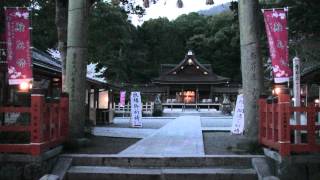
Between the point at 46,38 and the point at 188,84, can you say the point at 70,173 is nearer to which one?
the point at 46,38

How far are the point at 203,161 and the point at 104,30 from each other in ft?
57.2

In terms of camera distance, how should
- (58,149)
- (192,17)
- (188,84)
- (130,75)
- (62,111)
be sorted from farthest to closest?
(192,17), (130,75), (188,84), (62,111), (58,149)

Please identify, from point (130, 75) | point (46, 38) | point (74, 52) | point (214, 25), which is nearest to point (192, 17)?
point (214, 25)

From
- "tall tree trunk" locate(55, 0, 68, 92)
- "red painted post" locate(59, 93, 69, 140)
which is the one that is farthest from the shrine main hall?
"red painted post" locate(59, 93, 69, 140)

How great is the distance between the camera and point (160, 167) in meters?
8.81

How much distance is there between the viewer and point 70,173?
8.55 metres

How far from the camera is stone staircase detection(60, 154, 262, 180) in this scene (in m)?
8.22

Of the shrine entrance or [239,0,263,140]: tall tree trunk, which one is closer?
[239,0,263,140]: tall tree trunk

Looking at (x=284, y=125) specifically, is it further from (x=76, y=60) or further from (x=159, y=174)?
(x=76, y=60)

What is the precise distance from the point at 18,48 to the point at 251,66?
5.59m

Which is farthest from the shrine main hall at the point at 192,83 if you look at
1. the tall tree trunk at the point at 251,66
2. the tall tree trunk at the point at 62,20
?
the tall tree trunk at the point at 251,66

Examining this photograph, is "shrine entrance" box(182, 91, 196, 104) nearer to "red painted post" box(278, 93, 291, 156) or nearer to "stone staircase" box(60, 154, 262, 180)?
"stone staircase" box(60, 154, 262, 180)

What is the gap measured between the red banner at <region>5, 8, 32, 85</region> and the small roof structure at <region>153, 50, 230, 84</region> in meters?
52.4

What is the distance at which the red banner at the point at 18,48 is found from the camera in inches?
412
